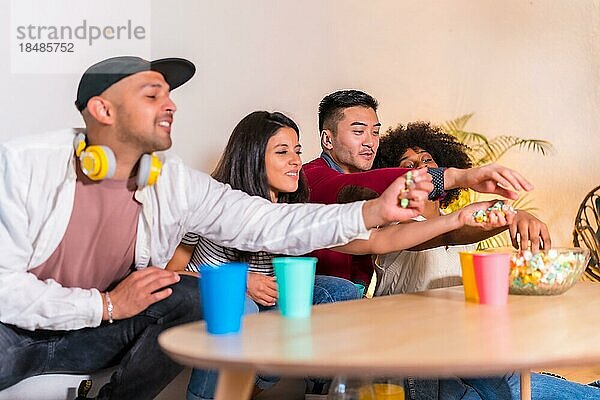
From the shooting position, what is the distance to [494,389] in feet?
5.70

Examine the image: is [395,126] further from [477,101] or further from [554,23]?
[554,23]

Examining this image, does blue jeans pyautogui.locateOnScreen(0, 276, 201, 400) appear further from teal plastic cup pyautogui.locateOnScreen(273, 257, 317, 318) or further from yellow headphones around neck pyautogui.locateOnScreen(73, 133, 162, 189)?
teal plastic cup pyautogui.locateOnScreen(273, 257, 317, 318)

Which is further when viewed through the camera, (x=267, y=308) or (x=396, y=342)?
(x=267, y=308)

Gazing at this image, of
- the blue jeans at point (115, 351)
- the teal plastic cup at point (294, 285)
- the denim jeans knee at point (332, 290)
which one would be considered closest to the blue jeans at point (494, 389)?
the denim jeans knee at point (332, 290)

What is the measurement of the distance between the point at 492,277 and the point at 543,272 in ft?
0.56

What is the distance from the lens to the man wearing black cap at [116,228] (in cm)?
151

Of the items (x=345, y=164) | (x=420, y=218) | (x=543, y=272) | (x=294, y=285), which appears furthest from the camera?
(x=345, y=164)

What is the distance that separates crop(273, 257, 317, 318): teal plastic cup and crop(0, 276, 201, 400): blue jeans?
38 cm

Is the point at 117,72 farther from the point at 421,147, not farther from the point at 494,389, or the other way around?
the point at 421,147

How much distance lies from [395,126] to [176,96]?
103 centimetres

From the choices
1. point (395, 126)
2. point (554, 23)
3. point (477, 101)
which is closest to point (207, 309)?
point (395, 126)

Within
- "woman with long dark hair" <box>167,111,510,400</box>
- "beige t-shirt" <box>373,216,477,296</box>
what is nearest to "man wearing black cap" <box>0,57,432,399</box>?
"woman with long dark hair" <box>167,111,510,400</box>

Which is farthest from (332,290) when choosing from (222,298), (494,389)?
(222,298)

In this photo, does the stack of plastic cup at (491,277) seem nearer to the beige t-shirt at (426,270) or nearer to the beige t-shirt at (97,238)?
the beige t-shirt at (426,270)
